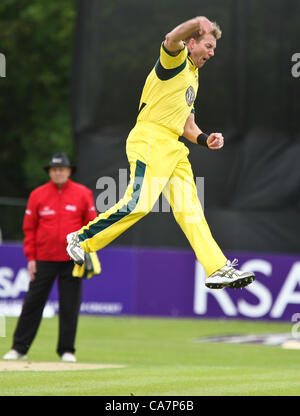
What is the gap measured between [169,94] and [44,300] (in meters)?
4.28

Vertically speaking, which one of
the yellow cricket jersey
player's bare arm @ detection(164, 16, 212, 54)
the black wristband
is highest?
player's bare arm @ detection(164, 16, 212, 54)

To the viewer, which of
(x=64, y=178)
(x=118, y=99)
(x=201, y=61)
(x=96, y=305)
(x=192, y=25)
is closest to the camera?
(x=192, y=25)

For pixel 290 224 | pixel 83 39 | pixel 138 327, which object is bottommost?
pixel 138 327

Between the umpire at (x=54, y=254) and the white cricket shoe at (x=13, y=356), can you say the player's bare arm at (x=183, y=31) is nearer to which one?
the umpire at (x=54, y=254)

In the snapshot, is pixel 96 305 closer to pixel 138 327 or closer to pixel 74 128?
pixel 138 327

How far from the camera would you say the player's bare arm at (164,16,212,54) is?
833 centimetres

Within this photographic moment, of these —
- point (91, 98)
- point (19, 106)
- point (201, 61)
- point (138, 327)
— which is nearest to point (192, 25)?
point (201, 61)

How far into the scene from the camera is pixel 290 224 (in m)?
20.8

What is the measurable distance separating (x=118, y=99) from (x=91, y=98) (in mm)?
615

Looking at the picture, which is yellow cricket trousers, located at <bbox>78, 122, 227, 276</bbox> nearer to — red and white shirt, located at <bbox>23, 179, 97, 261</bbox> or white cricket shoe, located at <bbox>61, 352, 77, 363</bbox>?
red and white shirt, located at <bbox>23, 179, 97, 261</bbox>

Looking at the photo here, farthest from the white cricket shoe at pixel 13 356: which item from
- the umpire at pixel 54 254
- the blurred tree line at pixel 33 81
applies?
the blurred tree line at pixel 33 81

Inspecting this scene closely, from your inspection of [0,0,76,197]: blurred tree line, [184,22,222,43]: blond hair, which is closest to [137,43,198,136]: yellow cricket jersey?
[184,22,222,43]: blond hair

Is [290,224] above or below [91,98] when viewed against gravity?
below

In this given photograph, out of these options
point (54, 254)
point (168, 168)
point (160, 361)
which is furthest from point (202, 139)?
point (160, 361)
